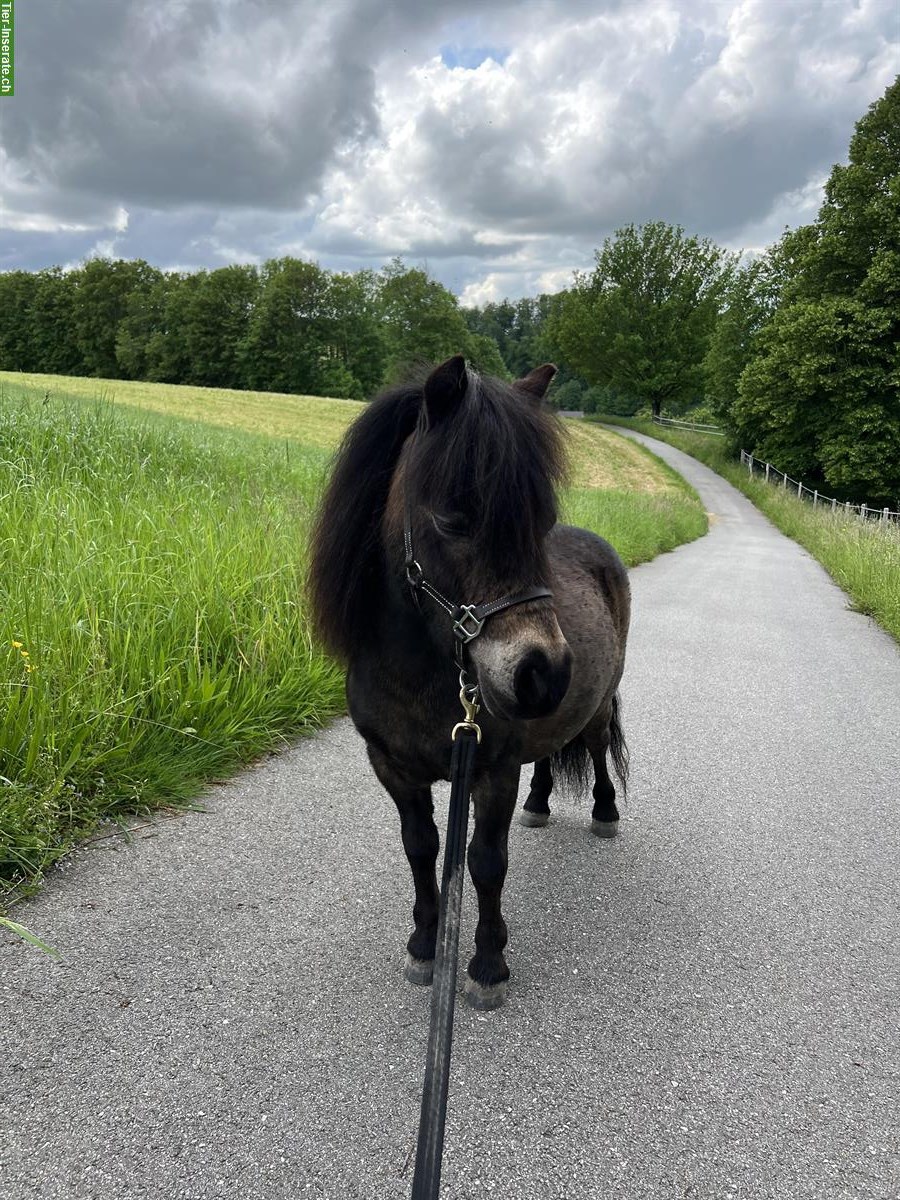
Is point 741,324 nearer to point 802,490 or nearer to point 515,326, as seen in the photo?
point 802,490

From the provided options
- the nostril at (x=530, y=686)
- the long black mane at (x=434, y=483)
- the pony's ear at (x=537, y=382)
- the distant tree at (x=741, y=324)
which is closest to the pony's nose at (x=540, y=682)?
the nostril at (x=530, y=686)

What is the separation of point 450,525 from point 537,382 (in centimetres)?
76

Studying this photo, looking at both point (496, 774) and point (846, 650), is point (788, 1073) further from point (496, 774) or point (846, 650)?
point (846, 650)

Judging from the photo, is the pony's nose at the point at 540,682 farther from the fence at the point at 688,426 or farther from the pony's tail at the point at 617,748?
the fence at the point at 688,426

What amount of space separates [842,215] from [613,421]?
2951 centimetres

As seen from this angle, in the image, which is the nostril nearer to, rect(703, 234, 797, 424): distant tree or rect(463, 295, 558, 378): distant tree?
rect(703, 234, 797, 424): distant tree

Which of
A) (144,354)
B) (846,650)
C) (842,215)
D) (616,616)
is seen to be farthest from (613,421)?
(616,616)

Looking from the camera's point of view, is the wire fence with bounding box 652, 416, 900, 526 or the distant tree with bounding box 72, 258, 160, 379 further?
the distant tree with bounding box 72, 258, 160, 379

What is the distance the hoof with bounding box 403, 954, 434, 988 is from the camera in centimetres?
237

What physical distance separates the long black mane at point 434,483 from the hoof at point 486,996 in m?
1.17

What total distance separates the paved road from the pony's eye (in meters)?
1.52

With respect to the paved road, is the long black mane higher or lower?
higher

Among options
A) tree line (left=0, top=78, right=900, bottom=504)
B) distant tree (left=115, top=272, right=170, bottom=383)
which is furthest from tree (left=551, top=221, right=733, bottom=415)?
distant tree (left=115, top=272, right=170, bottom=383)

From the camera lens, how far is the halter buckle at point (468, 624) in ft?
5.38
